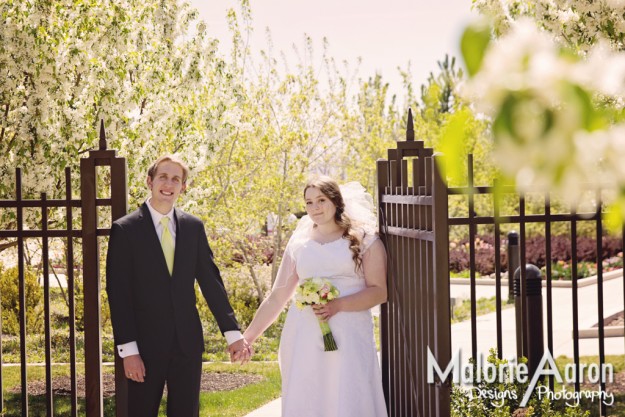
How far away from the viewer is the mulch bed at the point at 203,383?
29.6ft

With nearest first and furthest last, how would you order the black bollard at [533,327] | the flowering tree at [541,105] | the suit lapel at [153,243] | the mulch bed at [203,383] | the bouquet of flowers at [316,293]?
1. the flowering tree at [541,105]
2. the suit lapel at [153,243]
3. the bouquet of flowers at [316,293]
4. the black bollard at [533,327]
5. the mulch bed at [203,383]

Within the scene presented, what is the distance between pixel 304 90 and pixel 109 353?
573 centimetres

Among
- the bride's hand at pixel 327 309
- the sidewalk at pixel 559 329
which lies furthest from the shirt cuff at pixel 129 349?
the sidewalk at pixel 559 329

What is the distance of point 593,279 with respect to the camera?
19891 millimetres

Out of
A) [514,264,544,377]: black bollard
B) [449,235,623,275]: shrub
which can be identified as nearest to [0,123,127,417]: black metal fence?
[514,264,544,377]: black bollard

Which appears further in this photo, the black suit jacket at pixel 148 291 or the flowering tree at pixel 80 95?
the flowering tree at pixel 80 95

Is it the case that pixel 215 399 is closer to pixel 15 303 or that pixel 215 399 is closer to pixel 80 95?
pixel 80 95

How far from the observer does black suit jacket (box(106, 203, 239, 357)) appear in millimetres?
4773

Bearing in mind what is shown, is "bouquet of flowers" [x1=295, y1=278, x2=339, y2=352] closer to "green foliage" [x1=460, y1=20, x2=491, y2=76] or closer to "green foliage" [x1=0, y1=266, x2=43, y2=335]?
"green foliage" [x1=460, y1=20, x2=491, y2=76]

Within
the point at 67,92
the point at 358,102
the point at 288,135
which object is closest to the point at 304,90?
the point at 288,135

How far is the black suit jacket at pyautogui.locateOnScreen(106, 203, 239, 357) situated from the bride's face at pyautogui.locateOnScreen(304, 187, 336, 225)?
3.48ft

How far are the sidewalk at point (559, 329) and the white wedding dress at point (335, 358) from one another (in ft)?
6.48

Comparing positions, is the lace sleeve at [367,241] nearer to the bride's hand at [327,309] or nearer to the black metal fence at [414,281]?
the black metal fence at [414,281]

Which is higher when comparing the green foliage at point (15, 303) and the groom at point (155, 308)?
the groom at point (155, 308)
